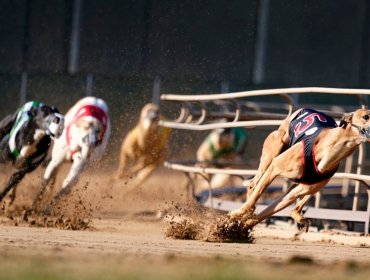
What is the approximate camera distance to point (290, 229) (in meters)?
8.16

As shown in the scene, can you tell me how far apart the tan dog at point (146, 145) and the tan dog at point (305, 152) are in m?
4.40

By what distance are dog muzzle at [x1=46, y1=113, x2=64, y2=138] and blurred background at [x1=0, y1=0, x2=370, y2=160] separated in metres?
5.04

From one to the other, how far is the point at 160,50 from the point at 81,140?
297 inches

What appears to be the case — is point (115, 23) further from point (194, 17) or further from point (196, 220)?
point (196, 220)

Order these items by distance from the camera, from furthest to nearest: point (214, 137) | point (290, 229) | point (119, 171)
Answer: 1. point (214, 137)
2. point (119, 171)
3. point (290, 229)

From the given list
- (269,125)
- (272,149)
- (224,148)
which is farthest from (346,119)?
(224,148)

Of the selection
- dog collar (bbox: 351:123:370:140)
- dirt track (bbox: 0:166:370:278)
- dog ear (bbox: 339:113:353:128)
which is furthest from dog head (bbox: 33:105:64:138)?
dog collar (bbox: 351:123:370:140)

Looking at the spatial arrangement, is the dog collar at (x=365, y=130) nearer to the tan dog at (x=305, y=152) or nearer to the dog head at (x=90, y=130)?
the tan dog at (x=305, y=152)

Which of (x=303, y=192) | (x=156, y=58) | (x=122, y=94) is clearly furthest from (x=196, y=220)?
(x=156, y=58)

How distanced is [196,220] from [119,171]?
393cm

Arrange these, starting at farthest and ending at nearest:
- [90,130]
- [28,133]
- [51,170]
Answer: [90,130], [51,170], [28,133]

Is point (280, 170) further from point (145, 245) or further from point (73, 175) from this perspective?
point (73, 175)

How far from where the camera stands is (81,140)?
9.34 meters

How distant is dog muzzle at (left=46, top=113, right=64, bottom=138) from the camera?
29.7ft
